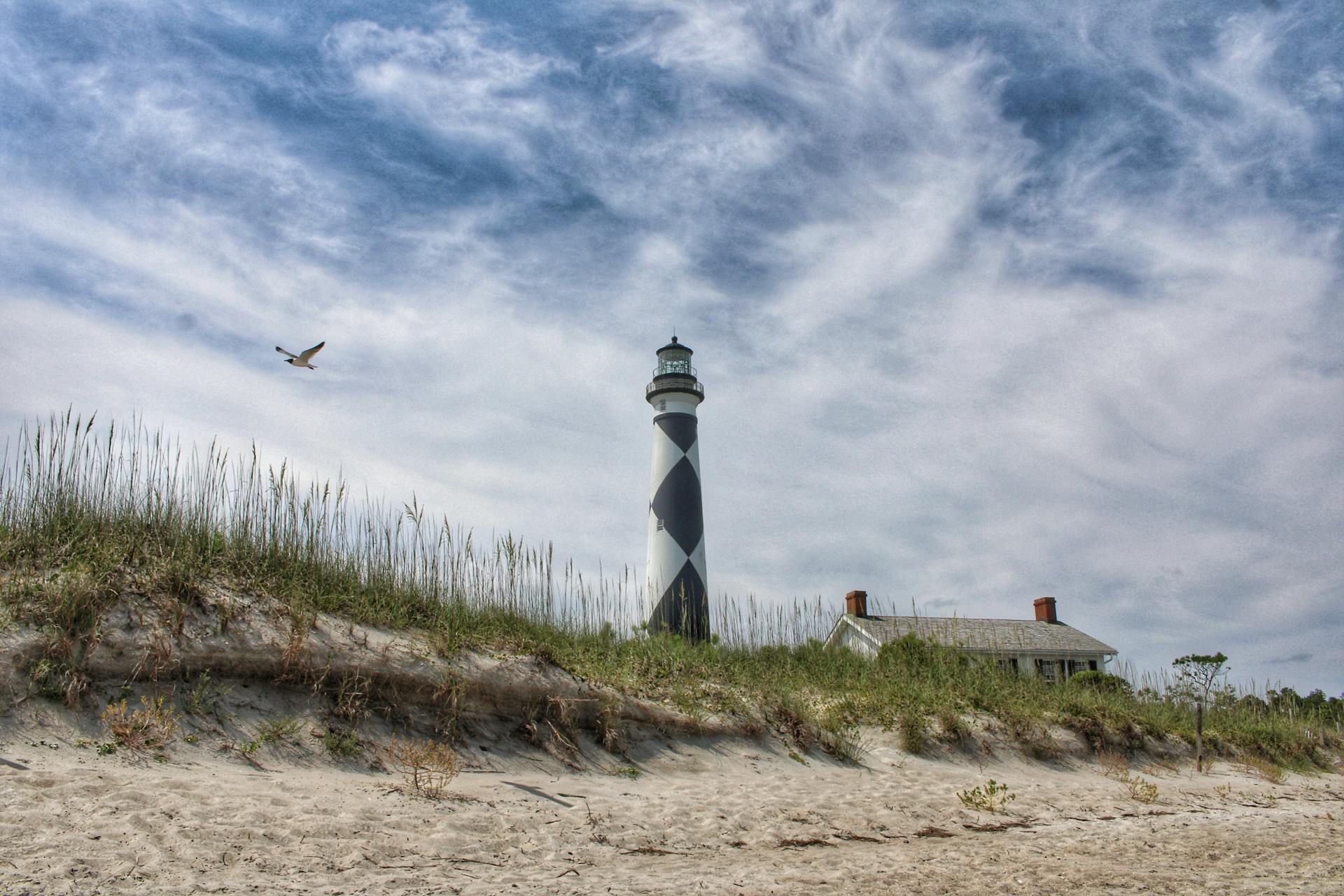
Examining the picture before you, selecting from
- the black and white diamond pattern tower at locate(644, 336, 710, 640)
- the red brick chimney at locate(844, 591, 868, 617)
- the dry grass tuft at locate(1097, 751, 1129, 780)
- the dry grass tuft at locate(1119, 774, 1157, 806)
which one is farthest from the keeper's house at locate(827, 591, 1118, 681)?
the dry grass tuft at locate(1119, 774, 1157, 806)

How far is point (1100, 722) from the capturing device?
30.5 feet

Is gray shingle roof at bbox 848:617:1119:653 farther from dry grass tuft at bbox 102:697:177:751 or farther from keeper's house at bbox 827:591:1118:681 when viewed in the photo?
dry grass tuft at bbox 102:697:177:751

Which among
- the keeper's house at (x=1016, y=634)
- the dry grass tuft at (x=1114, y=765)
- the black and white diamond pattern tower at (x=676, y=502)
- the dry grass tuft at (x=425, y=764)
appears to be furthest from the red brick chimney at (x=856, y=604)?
the dry grass tuft at (x=425, y=764)

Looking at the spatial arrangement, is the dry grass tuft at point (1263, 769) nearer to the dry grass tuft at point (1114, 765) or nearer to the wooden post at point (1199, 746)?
the wooden post at point (1199, 746)

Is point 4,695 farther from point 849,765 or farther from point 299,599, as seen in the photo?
point 849,765

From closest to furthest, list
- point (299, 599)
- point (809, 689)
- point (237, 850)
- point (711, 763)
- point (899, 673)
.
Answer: point (237, 850) → point (299, 599) → point (711, 763) → point (809, 689) → point (899, 673)

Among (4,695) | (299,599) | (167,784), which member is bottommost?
(167,784)

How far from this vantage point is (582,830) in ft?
15.4

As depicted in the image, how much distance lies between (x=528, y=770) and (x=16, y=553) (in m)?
3.61

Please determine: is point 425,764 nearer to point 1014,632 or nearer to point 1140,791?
point 1140,791

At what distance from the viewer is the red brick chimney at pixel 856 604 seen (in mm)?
20656

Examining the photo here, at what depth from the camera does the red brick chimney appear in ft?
67.8

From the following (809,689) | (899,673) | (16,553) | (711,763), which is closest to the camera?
(16,553)

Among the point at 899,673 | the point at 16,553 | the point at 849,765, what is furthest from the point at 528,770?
the point at 899,673
